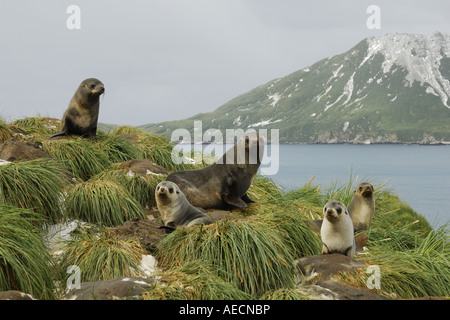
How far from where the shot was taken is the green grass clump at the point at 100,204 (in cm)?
835

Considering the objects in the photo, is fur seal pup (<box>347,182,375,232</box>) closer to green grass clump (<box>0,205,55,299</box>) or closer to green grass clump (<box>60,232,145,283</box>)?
green grass clump (<box>60,232,145,283</box>)

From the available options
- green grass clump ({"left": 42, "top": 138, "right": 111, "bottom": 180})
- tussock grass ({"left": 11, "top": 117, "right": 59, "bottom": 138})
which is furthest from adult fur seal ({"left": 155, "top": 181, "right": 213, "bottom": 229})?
tussock grass ({"left": 11, "top": 117, "right": 59, "bottom": 138})

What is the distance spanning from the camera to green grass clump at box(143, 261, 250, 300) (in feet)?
17.0

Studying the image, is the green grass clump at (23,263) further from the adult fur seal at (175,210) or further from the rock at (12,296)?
the adult fur seal at (175,210)

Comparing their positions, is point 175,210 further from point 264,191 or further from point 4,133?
point 4,133

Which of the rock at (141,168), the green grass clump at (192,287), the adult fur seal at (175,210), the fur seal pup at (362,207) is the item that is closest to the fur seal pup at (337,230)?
the green grass clump at (192,287)

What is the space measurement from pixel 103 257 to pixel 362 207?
4.84m

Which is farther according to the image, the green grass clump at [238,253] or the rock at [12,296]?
the green grass clump at [238,253]

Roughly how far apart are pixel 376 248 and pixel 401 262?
3.69 ft

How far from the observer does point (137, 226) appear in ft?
25.4

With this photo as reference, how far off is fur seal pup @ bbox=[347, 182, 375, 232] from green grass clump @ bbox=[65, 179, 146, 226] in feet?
12.4

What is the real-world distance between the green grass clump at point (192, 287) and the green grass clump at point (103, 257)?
71 cm
